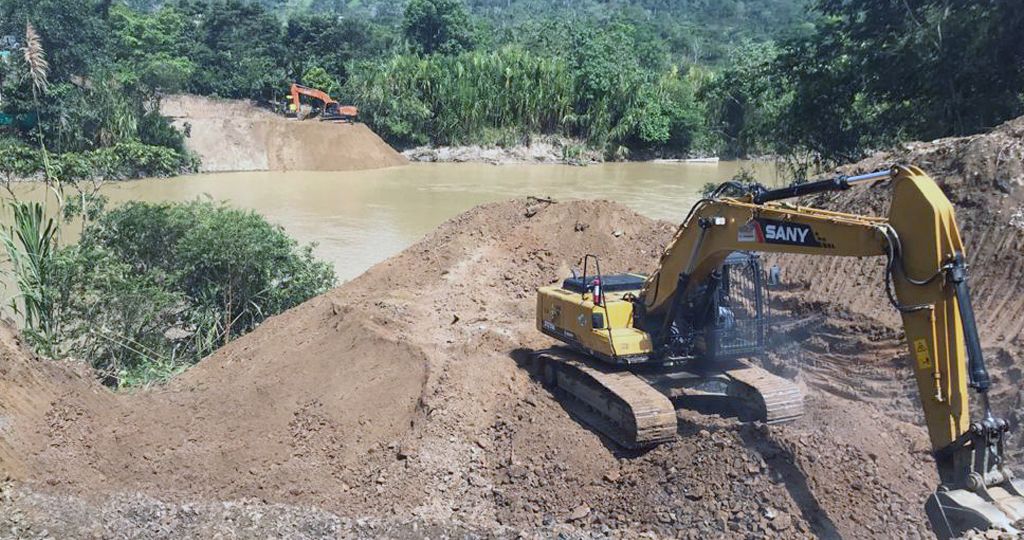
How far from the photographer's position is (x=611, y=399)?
10094mm

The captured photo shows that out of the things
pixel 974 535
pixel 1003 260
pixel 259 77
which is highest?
pixel 259 77

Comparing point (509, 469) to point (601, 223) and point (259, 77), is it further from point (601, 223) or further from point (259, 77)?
point (259, 77)

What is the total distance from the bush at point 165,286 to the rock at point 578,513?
7.13m

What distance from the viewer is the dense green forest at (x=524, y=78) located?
71.0ft

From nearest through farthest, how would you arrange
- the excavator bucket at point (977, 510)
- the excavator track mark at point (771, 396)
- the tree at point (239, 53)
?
the excavator bucket at point (977, 510)
the excavator track mark at point (771, 396)
the tree at point (239, 53)

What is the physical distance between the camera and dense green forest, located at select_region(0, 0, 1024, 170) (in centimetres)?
2164

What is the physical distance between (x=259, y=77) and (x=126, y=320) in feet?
153

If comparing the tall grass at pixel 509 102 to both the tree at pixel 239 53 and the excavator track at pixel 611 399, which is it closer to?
the tree at pixel 239 53

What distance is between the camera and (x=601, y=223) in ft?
58.9

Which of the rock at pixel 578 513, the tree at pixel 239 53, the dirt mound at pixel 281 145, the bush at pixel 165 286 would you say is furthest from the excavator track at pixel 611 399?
the tree at pixel 239 53

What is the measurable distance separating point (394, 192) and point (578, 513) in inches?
1212

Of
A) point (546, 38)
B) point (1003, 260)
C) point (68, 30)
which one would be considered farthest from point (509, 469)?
point (546, 38)

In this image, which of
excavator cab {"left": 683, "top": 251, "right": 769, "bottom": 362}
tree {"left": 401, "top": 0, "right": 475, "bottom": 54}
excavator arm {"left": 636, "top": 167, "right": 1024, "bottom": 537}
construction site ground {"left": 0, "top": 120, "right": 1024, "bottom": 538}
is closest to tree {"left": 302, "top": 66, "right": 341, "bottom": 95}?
tree {"left": 401, "top": 0, "right": 475, "bottom": 54}

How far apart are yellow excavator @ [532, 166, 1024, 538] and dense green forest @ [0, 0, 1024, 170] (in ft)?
44.0
